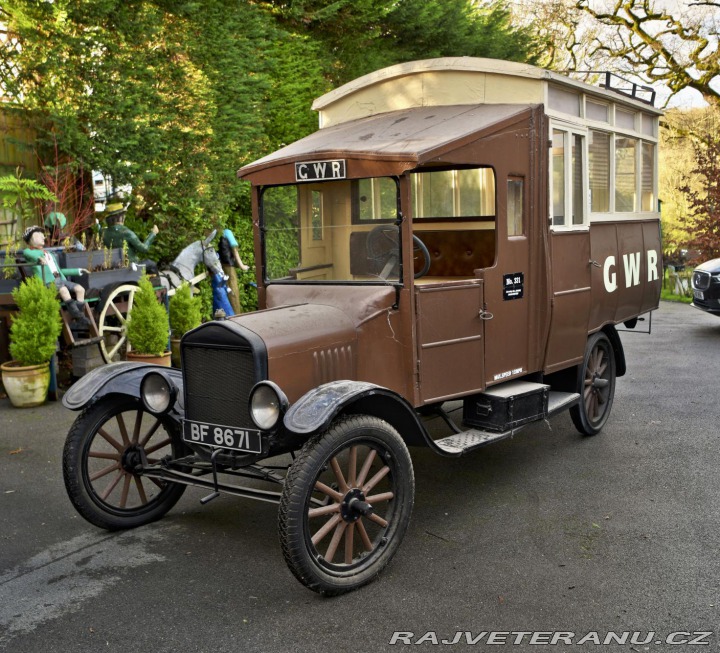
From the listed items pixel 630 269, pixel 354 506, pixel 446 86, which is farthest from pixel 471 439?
pixel 630 269

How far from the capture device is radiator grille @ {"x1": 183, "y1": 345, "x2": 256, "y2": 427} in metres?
4.49

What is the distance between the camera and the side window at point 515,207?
227 inches

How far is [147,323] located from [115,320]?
3.16 feet

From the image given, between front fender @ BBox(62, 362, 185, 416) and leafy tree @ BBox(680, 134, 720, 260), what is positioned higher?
leafy tree @ BBox(680, 134, 720, 260)

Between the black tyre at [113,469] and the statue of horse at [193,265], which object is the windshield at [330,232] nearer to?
the black tyre at [113,469]

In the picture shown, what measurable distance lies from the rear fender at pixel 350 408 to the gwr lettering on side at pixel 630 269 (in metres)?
3.06

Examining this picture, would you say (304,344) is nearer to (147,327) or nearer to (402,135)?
(402,135)

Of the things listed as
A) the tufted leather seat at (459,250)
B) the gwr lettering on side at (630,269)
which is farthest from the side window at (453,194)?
the gwr lettering on side at (630,269)

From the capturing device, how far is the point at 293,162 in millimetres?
5180

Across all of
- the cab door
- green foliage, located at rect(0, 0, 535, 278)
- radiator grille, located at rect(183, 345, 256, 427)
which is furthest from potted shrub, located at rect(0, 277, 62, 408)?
the cab door

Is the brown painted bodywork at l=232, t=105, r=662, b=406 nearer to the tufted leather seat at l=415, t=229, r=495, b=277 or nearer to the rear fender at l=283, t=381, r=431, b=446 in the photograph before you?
the tufted leather seat at l=415, t=229, r=495, b=277

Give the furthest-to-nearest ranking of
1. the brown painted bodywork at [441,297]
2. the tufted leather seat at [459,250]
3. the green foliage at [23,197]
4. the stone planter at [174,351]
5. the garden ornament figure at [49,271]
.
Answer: the stone planter at [174,351]
the green foliage at [23,197]
the garden ornament figure at [49,271]
the tufted leather seat at [459,250]
the brown painted bodywork at [441,297]

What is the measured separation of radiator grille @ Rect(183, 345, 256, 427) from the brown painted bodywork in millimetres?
168

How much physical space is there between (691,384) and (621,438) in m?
2.65
